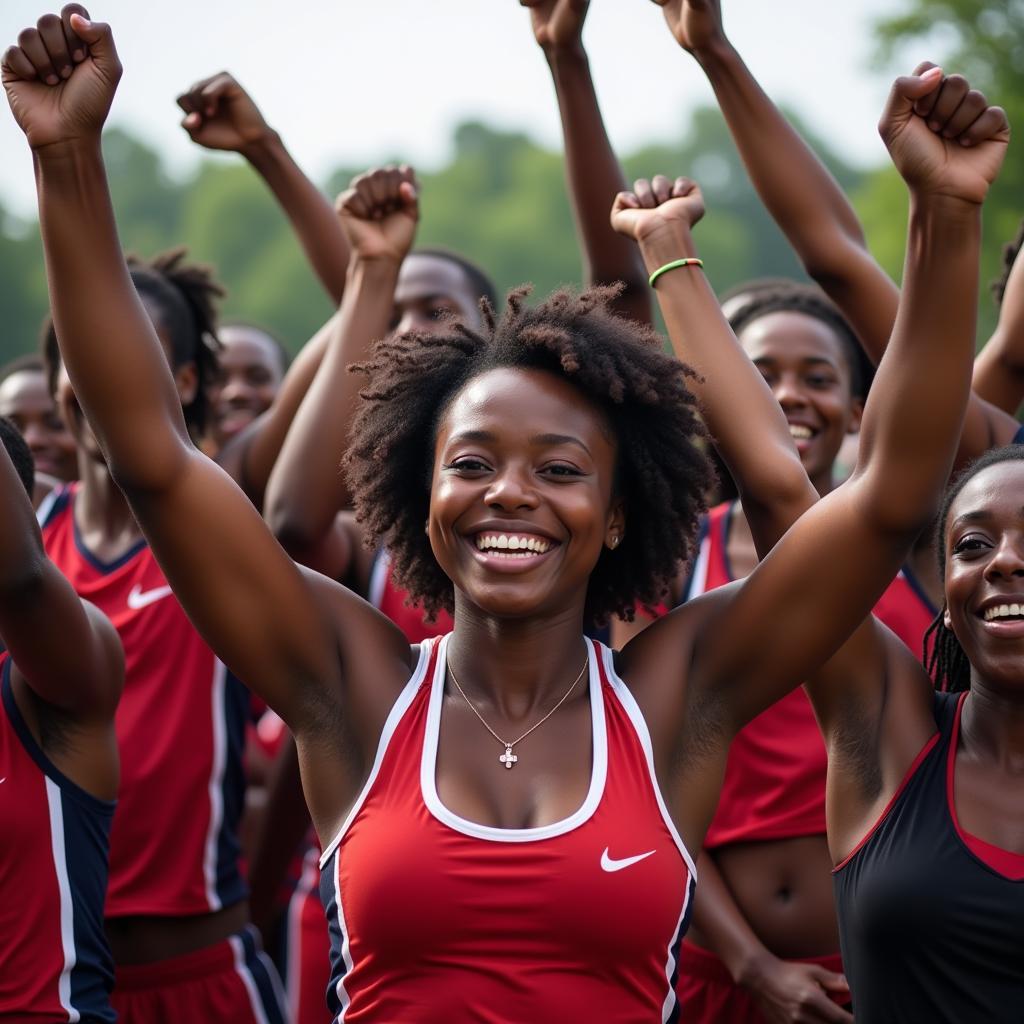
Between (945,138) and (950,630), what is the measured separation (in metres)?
1.28

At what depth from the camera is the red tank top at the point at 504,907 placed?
2.89 metres

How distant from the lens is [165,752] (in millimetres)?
4547

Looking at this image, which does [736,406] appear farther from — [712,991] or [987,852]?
[712,991]

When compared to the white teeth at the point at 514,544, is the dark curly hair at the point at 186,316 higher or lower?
higher

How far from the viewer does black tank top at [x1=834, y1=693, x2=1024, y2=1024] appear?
3.12 metres

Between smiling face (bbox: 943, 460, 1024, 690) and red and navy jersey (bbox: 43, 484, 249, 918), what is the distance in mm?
2108

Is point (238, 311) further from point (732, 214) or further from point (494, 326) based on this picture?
point (494, 326)

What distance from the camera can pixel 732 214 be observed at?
7931 cm

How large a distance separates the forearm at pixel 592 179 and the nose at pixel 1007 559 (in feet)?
4.59

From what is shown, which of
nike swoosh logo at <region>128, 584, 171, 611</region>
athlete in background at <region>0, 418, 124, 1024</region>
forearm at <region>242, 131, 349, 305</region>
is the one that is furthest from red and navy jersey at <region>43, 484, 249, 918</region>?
forearm at <region>242, 131, 349, 305</region>

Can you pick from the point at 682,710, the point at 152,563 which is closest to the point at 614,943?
the point at 682,710

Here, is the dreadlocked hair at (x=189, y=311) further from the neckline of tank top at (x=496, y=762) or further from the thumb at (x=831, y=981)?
the thumb at (x=831, y=981)

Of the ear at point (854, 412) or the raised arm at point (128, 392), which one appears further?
the ear at point (854, 412)

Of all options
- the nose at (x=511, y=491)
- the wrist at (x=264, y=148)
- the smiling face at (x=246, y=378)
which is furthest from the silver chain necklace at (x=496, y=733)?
the smiling face at (x=246, y=378)
